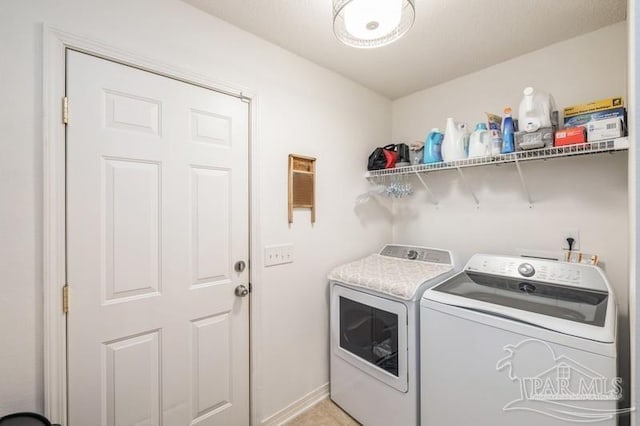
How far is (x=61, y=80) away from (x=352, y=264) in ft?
6.06

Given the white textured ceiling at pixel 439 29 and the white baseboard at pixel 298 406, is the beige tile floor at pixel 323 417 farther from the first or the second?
the white textured ceiling at pixel 439 29

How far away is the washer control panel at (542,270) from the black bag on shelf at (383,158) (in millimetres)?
932

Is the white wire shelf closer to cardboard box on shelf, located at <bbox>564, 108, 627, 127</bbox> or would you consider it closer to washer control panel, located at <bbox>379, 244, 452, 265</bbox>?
cardboard box on shelf, located at <bbox>564, 108, 627, 127</bbox>

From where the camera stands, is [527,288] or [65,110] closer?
[65,110]

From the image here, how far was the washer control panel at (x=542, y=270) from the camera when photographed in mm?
1402

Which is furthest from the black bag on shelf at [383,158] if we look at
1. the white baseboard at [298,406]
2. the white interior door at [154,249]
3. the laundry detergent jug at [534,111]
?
the white baseboard at [298,406]

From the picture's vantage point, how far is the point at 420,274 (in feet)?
5.72

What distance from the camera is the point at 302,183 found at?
1.89 m

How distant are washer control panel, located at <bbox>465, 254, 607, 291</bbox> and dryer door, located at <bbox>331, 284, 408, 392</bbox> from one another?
646 mm

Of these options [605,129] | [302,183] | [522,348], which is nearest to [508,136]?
[605,129]

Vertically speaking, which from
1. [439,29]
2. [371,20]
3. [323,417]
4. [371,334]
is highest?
[439,29]

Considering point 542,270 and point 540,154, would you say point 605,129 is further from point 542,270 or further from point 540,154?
point 542,270

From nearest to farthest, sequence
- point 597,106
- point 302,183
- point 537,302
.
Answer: point 537,302 < point 597,106 < point 302,183

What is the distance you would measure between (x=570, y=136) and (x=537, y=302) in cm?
85
